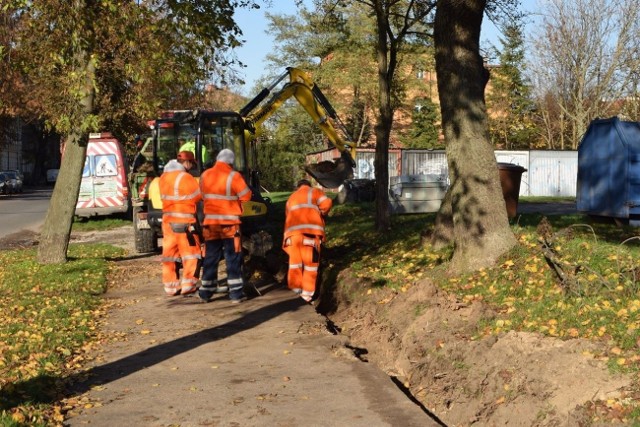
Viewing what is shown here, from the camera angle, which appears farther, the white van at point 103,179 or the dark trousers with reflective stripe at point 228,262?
the white van at point 103,179

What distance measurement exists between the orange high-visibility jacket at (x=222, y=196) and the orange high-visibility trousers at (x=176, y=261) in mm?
656

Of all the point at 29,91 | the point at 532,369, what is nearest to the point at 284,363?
the point at 532,369

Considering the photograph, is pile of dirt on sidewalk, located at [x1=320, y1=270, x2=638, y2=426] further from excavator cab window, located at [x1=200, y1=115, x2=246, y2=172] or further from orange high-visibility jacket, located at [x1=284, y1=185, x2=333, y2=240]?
excavator cab window, located at [x1=200, y1=115, x2=246, y2=172]

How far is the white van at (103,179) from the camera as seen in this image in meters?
29.1

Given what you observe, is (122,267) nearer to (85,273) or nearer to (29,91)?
(85,273)

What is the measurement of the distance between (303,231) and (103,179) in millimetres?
17735

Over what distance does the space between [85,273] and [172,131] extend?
16.1 feet

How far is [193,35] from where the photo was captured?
15.0 meters

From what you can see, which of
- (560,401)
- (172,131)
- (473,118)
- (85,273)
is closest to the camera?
(560,401)

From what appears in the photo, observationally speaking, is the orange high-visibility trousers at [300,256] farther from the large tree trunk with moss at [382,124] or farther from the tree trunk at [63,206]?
the tree trunk at [63,206]

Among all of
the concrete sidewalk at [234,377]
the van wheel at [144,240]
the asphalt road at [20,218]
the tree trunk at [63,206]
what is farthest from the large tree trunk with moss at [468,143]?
the asphalt road at [20,218]

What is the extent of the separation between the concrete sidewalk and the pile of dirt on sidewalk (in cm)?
50

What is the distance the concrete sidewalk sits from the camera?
20.9 ft

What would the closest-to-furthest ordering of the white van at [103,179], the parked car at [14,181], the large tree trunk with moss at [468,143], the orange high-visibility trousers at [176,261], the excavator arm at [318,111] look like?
1. the large tree trunk with moss at [468,143]
2. the orange high-visibility trousers at [176,261]
3. the excavator arm at [318,111]
4. the white van at [103,179]
5. the parked car at [14,181]
